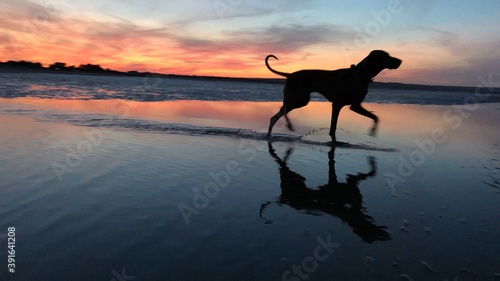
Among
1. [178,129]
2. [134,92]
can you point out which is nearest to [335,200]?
[178,129]

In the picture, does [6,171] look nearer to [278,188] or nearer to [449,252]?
[278,188]

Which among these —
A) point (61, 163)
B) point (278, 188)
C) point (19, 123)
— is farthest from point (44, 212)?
point (19, 123)

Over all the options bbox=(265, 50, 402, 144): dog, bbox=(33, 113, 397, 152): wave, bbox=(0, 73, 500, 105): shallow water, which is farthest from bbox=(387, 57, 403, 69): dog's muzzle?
bbox=(0, 73, 500, 105): shallow water

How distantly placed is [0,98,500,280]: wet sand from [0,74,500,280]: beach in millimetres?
15

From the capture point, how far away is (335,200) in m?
4.34

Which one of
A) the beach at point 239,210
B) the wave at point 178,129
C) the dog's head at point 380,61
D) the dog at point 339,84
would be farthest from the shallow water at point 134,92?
the dog's head at point 380,61

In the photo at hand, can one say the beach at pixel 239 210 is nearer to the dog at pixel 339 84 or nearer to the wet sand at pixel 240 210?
the wet sand at pixel 240 210

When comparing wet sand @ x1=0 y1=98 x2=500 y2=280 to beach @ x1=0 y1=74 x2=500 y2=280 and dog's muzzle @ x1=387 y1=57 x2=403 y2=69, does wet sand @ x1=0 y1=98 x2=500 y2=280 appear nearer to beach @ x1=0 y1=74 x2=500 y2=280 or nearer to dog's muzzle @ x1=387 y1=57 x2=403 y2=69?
beach @ x1=0 y1=74 x2=500 y2=280

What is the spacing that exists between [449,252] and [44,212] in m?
3.57

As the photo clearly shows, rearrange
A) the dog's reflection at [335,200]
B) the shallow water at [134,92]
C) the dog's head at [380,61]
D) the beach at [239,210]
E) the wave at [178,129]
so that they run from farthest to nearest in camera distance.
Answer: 1. the shallow water at [134,92]
2. the wave at [178,129]
3. the dog's head at [380,61]
4. the dog's reflection at [335,200]
5. the beach at [239,210]

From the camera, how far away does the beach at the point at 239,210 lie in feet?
8.66

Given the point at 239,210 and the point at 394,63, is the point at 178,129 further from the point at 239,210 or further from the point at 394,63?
the point at 239,210

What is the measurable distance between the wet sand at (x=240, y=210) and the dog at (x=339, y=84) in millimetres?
1175

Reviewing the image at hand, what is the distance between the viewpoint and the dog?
7.79m
